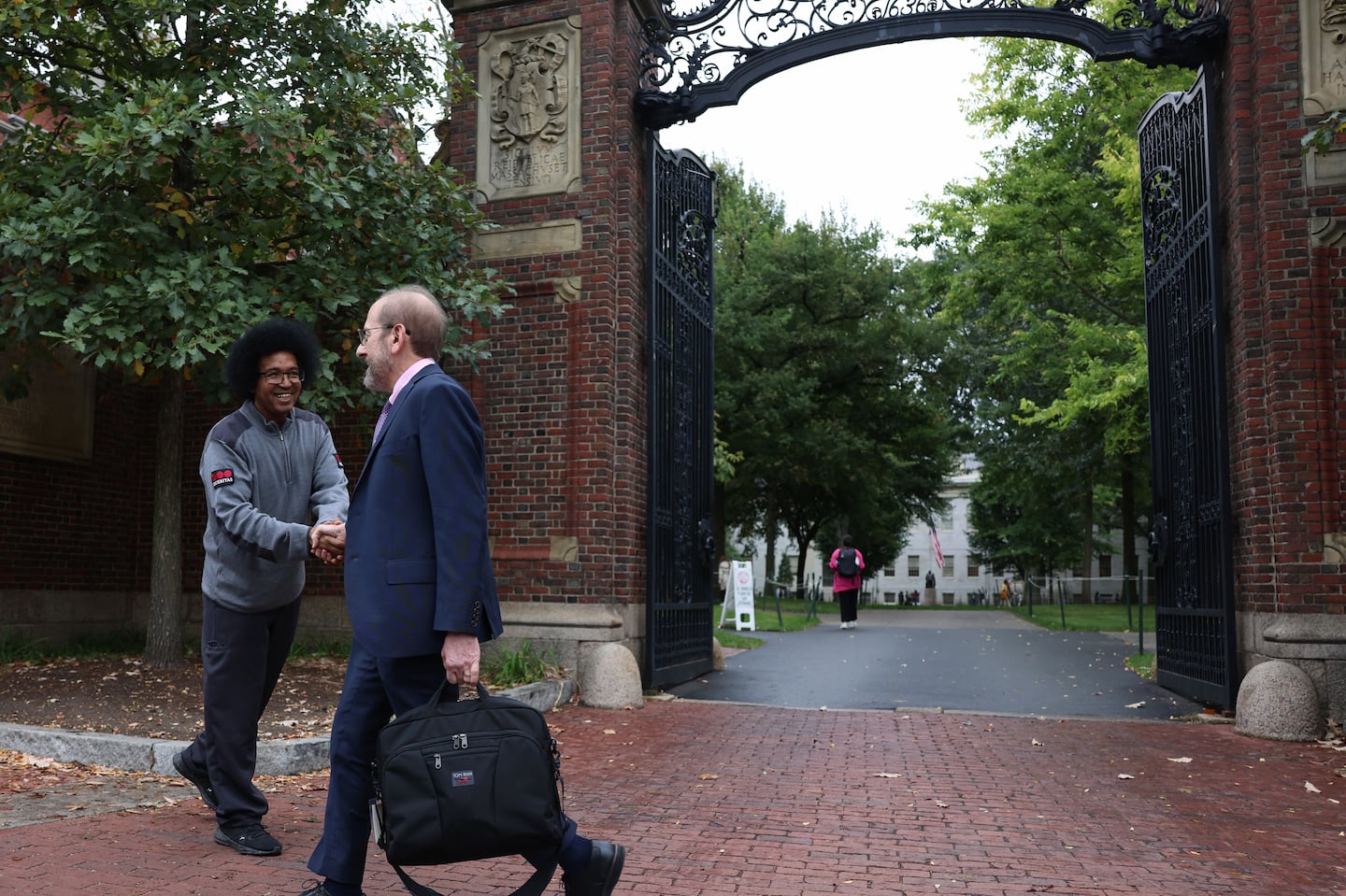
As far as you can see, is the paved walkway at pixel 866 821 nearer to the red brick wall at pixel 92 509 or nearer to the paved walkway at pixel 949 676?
the paved walkway at pixel 949 676

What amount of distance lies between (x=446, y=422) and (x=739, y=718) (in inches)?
234

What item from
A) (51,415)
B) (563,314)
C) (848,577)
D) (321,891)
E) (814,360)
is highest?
(814,360)

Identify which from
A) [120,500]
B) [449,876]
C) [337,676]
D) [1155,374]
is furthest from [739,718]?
[120,500]

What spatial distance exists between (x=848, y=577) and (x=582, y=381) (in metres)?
13.5

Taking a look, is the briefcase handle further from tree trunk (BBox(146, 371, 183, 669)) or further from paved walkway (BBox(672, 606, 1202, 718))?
paved walkway (BBox(672, 606, 1202, 718))

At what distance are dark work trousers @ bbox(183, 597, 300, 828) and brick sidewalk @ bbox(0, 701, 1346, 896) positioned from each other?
0.21 metres

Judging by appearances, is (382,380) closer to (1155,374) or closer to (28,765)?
(28,765)

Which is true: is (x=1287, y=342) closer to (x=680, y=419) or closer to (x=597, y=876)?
(x=680, y=419)

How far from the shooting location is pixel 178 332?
22.8 feet

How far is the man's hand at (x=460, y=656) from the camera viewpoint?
323 cm

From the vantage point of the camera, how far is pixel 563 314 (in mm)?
9930

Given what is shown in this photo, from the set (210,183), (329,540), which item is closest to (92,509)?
(210,183)

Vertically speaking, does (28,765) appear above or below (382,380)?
below

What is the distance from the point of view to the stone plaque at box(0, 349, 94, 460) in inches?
390
